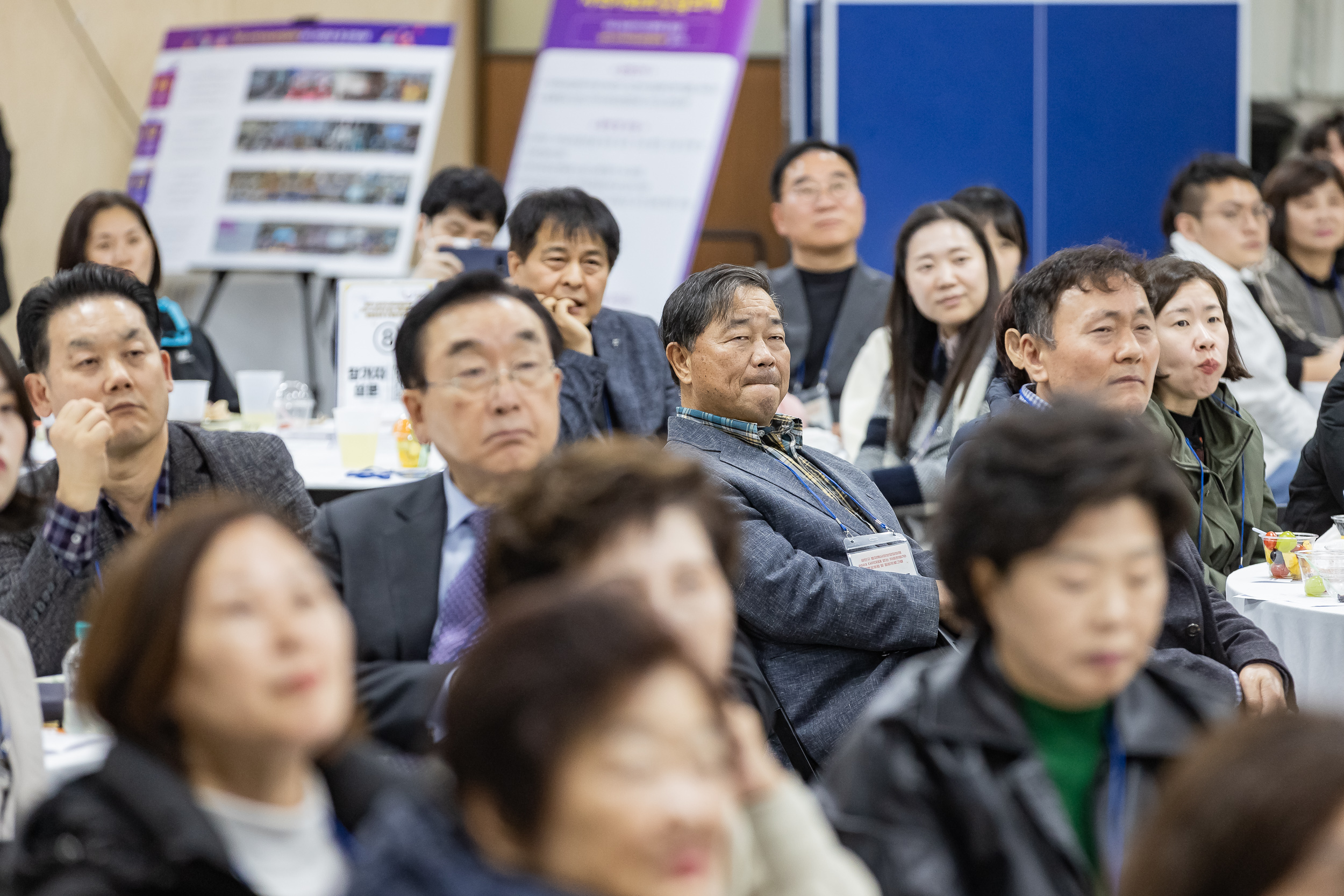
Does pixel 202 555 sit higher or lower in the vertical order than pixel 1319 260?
lower

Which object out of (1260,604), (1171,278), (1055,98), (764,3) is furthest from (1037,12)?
(1260,604)

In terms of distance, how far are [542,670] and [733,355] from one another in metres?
1.72

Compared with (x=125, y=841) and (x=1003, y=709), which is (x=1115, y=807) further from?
(x=125, y=841)

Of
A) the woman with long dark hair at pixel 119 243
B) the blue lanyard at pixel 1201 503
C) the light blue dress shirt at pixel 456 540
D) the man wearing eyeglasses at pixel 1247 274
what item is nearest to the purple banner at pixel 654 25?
the man wearing eyeglasses at pixel 1247 274

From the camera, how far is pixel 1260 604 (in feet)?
8.59

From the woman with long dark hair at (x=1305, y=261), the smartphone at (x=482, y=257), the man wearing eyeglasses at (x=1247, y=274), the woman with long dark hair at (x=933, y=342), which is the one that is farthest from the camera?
the woman with long dark hair at (x=1305, y=261)

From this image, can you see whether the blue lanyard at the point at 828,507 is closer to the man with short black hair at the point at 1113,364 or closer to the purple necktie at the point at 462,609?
the man with short black hair at the point at 1113,364

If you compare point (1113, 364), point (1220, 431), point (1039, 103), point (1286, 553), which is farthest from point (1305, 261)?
point (1113, 364)

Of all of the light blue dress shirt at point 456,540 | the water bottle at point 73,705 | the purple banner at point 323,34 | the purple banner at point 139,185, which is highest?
the purple banner at point 323,34

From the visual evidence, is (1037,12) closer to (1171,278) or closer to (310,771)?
(1171,278)

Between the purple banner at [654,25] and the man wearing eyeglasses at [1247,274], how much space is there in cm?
218

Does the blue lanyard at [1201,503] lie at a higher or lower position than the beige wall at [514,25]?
lower

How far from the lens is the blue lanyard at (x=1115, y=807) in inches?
49.6

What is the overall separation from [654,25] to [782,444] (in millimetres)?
4054
